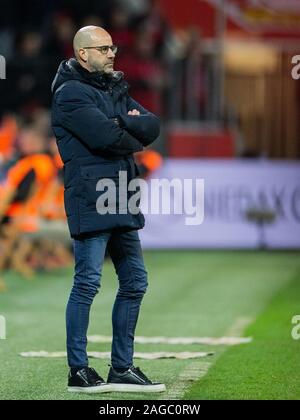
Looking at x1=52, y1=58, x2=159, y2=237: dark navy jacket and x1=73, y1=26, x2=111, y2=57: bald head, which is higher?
x1=73, y1=26, x2=111, y2=57: bald head

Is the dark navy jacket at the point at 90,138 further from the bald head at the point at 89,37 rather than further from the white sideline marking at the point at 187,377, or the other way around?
the white sideline marking at the point at 187,377

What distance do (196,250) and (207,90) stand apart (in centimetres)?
335

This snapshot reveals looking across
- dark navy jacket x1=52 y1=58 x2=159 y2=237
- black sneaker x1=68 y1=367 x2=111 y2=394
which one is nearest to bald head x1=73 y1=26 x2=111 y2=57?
dark navy jacket x1=52 y1=58 x2=159 y2=237

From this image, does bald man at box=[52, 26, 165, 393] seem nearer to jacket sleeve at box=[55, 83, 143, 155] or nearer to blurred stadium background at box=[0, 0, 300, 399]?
jacket sleeve at box=[55, 83, 143, 155]

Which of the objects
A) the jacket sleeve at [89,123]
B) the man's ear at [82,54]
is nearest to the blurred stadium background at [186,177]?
the jacket sleeve at [89,123]

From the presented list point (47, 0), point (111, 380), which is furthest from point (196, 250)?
point (111, 380)

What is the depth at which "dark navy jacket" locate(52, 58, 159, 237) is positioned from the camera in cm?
717

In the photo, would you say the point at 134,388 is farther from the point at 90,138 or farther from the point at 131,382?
the point at 90,138

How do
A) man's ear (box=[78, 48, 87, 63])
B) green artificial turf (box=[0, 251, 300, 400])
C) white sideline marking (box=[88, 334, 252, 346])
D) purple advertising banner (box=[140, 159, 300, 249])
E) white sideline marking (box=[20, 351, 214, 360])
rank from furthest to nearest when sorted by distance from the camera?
1. purple advertising banner (box=[140, 159, 300, 249])
2. white sideline marking (box=[88, 334, 252, 346])
3. white sideline marking (box=[20, 351, 214, 360])
4. green artificial turf (box=[0, 251, 300, 400])
5. man's ear (box=[78, 48, 87, 63])

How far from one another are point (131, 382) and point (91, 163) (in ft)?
4.20

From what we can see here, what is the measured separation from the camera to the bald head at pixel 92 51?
723 cm

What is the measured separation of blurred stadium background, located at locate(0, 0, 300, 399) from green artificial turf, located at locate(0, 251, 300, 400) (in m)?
0.02

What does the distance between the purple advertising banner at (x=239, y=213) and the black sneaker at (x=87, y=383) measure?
488 inches

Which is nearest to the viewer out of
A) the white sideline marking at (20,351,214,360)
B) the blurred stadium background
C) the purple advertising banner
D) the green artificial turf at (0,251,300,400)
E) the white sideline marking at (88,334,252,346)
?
the green artificial turf at (0,251,300,400)
